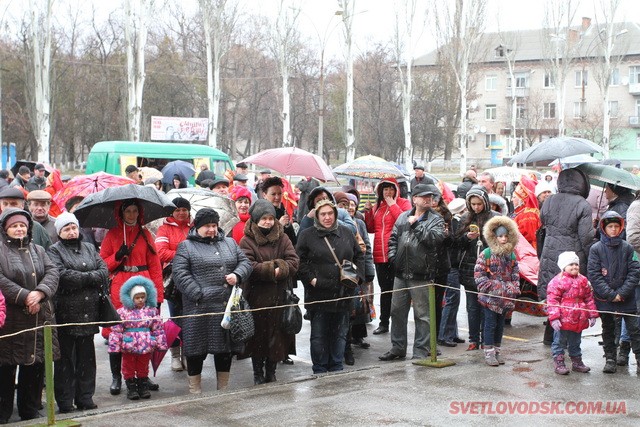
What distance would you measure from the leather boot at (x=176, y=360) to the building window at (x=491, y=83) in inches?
3315

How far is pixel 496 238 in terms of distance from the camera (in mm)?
9359

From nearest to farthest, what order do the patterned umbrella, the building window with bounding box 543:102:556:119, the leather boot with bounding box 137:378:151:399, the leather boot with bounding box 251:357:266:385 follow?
the leather boot with bounding box 137:378:151:399, the leather boot with bounding box 251:357:266:385, the patterned umbrella, the building window with bounding box 543:102:556:119

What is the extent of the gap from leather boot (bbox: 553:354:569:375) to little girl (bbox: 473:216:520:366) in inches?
22.5

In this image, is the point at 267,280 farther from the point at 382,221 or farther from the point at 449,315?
the point at 382,221

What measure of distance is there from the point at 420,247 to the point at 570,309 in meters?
1.58

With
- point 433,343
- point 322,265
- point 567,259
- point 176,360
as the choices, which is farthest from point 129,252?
point 567,259

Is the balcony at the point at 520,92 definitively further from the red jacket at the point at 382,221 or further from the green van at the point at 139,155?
the red jacket at the point at 382,221

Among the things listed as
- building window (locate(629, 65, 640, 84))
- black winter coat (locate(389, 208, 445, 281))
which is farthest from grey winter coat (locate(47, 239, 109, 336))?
building window (locate(629, 65, 640, 84))

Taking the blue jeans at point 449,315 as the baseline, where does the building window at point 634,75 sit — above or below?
Result: above

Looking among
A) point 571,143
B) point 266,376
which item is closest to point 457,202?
point 571,143

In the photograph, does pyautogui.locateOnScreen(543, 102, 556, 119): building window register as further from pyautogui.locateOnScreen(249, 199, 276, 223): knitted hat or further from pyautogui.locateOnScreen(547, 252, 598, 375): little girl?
pyautogui.locateOnScreen(249, 199, 276, 223): knitted hat

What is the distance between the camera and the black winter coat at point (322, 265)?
8.93 meters

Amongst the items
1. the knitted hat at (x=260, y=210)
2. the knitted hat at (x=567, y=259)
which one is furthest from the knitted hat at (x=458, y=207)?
the knitted hat at (x=260, y=210)

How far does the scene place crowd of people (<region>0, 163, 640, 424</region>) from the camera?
7488 mm
